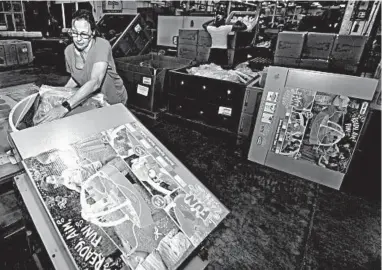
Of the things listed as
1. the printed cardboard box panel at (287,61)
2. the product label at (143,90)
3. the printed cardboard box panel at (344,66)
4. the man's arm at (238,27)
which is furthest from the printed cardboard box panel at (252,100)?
the product label at (143,90)

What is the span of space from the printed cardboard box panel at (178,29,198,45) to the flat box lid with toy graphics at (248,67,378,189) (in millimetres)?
1858

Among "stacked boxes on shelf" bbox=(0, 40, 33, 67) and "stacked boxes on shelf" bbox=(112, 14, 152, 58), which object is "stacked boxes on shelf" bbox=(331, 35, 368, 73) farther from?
"stacked boxes on shelf" bbox=(0, 40, 33, 67)

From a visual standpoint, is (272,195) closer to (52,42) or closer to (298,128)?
(298,128)

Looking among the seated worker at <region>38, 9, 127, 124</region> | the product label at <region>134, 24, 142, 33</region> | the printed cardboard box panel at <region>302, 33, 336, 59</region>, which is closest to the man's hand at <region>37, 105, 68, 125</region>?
the seated worker at <region>38, 9, 127, 124</region>

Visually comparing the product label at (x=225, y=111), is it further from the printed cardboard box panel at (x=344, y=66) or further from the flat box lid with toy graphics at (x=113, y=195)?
the flat box lid with toy graphics at (x=113, y=195)

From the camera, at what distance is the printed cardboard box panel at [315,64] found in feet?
8.57

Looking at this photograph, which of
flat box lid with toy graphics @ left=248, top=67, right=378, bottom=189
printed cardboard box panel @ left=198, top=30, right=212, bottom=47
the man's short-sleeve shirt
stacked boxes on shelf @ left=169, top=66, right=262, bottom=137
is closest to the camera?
the man's short-sleeve shirt

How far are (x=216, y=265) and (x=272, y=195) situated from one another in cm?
94

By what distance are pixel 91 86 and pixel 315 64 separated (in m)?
2.38

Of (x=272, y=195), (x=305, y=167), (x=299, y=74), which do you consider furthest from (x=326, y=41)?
(x=272, y=195)

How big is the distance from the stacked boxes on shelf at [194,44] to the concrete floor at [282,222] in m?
1.86

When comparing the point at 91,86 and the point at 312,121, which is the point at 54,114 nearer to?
the point at 91,86

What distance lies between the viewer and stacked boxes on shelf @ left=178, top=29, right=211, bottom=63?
376 cm

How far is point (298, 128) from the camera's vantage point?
7.59 feet
